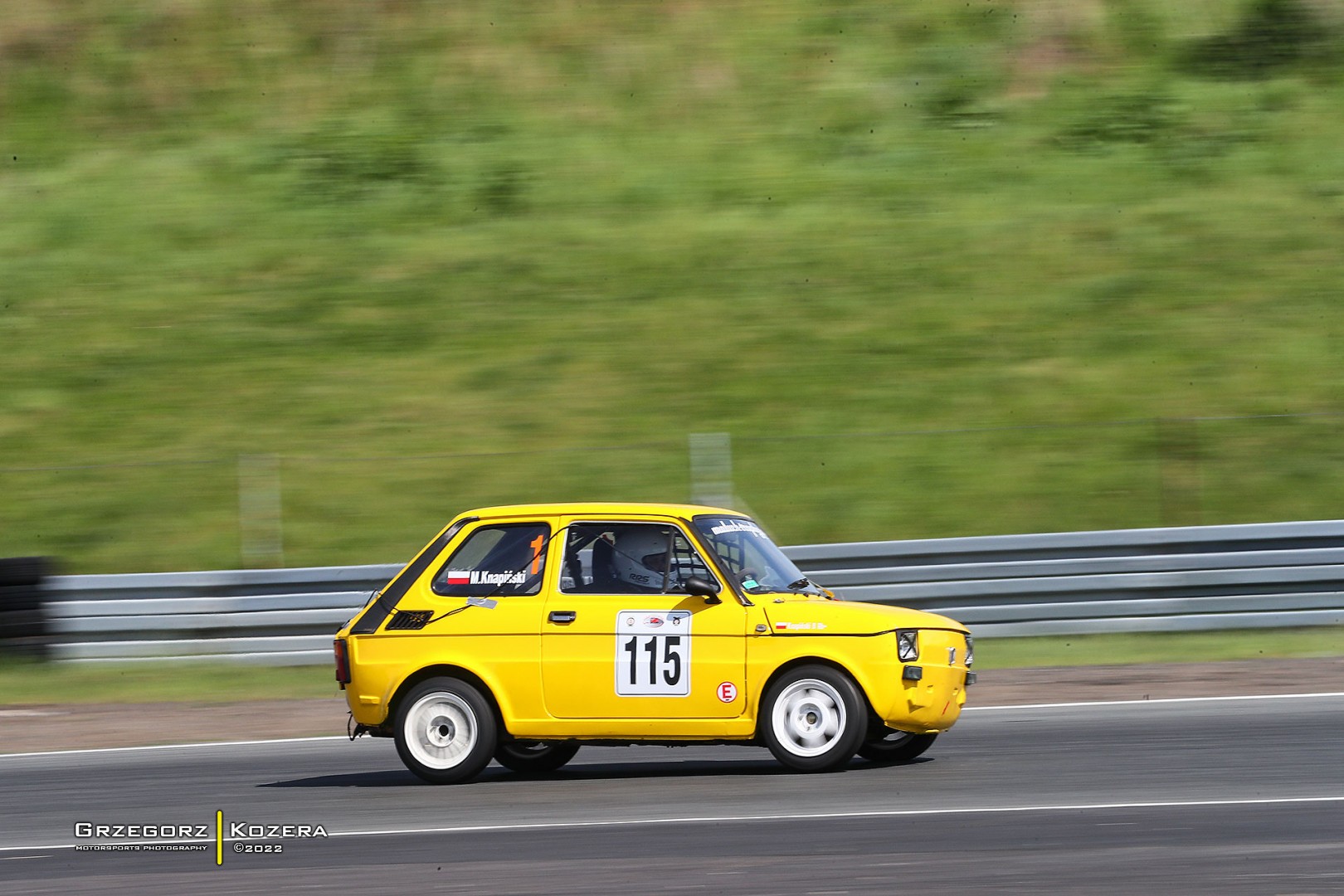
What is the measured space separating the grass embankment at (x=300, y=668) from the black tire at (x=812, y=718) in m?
5.29

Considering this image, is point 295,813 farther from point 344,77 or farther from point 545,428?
point 344,77

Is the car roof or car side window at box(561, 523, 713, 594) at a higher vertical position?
the car roof

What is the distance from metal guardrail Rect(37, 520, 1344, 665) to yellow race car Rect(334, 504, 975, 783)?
5006 millimetres

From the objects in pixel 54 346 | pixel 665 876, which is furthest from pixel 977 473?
pixel 54 346

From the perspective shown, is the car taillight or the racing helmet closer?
the racing helmet

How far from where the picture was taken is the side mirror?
28.6ft

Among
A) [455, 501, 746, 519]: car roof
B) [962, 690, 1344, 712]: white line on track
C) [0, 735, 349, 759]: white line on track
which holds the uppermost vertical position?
[455, 501, 746, 519]: car roof

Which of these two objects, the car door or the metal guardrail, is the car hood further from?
the metal guardrail

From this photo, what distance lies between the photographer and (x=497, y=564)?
9102mm

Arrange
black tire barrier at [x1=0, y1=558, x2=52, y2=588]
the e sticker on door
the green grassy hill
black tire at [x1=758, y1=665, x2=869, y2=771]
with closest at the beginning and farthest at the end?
black tire at [x1=758, y1=665, x2=869, y2=771] < the e sticker on door < black tire barrier at [x1=0, y1=558, x2=52, y2=588] < the green grassy hill

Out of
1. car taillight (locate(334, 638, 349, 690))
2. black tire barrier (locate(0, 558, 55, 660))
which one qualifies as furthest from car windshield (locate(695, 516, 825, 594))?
black tire barrier (locate(0, 558, 55, 660))

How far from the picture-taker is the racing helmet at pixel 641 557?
8.95m

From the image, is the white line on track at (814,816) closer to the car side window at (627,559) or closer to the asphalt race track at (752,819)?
the asphalt race track at (752,819)

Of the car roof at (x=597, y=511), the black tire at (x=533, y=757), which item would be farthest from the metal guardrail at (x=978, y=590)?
the car roof at (x=597, y=511)
